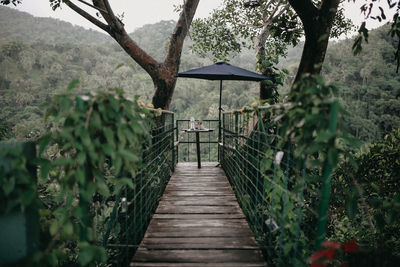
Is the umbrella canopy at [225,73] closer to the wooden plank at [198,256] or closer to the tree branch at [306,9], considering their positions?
the tree branch at [306,9]

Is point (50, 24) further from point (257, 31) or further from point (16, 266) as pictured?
point (16, 266)

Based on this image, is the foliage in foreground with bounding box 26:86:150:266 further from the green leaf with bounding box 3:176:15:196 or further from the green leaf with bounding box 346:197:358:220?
the green leaf with bounding box 346:197:358:220

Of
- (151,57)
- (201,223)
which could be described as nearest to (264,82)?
(151,57)

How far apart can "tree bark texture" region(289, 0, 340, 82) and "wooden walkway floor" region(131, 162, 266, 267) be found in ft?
6.02

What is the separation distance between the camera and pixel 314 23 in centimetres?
315

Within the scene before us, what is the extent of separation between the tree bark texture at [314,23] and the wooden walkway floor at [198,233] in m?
1.83

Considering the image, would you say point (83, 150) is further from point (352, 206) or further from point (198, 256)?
point (352, 206)

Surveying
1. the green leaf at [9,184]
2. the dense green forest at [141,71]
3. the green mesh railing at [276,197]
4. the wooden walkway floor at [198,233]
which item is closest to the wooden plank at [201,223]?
the wooden walkway floor at [198,233]

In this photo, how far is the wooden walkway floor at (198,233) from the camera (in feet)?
6.14

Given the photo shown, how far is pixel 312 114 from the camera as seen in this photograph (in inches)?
50.5

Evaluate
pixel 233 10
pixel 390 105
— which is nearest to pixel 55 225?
pixel 233 10

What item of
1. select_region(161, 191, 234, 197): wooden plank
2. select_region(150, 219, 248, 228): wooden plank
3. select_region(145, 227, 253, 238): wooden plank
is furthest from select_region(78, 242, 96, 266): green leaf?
select_region(161, 191, 234, 197): wooden plank

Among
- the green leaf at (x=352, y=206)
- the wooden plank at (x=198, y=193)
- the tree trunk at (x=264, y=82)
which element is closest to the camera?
the green leaf at (x=352, y=206)

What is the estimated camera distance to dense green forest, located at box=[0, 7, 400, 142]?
23.2 meters
